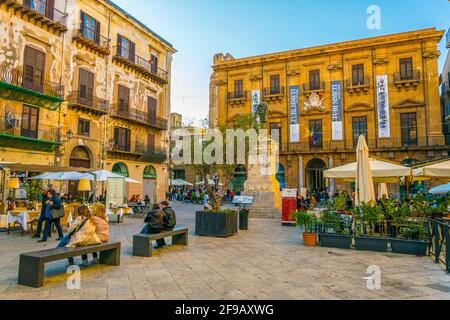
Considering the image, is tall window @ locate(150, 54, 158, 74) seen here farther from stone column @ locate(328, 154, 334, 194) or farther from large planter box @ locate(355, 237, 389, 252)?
large planter box @ locate(355, 237, 389, 252)

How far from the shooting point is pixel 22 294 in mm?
4258

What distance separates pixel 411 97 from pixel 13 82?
28214 mm

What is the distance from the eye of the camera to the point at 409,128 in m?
27.0

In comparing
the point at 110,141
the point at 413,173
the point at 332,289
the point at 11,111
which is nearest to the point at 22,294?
the point at 332,289

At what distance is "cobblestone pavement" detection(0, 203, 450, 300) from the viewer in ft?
14.2

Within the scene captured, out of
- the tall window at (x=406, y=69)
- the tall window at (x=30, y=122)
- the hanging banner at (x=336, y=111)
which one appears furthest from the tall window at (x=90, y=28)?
the tall window at (x=406, y=69)

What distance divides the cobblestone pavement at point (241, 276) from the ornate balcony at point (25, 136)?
10.4 metres

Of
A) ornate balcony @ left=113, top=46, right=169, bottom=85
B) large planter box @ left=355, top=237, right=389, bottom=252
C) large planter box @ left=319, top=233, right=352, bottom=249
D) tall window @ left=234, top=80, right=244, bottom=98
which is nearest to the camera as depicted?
large planter box @ left=355, top=237, right=389, bottom=252

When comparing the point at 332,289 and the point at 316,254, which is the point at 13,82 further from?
the point at 332,289

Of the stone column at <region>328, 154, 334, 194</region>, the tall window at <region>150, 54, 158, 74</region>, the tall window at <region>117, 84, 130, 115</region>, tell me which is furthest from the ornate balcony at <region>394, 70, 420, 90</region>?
the tall window at <region>117, 84, 130, 115</region>

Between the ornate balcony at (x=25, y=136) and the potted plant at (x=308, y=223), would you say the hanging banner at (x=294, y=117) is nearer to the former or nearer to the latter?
the ornate balcony at (x=25, y=136)

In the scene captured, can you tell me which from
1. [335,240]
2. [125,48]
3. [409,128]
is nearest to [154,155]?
[125,48]

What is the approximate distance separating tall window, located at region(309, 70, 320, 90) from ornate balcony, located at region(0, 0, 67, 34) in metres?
20.8

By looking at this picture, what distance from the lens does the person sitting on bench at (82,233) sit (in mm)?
5398
